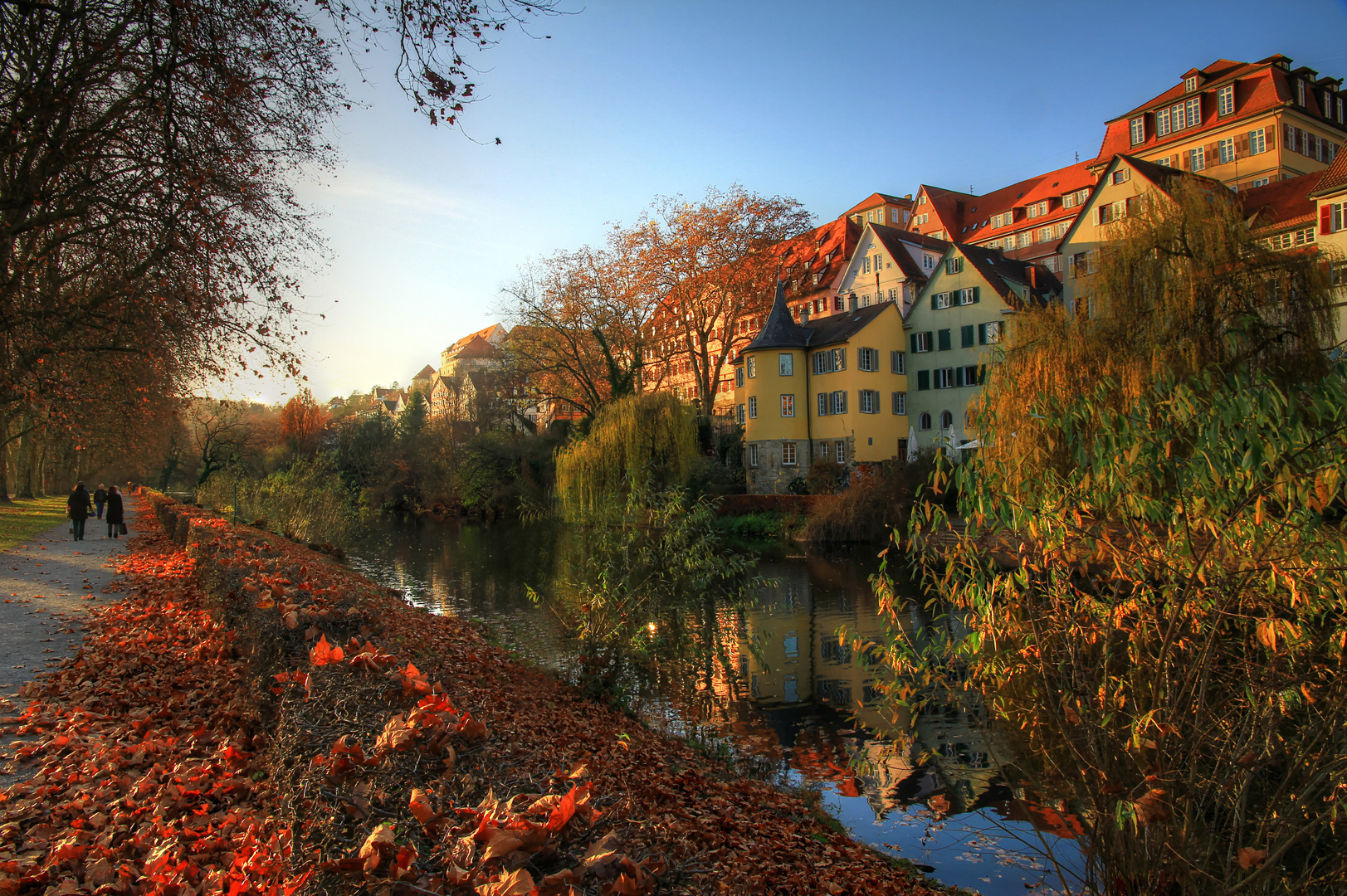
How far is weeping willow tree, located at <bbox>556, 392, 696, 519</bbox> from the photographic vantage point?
29.7 metres

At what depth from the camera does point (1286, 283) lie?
19109 millimetres

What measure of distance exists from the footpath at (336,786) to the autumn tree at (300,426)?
61.8 m

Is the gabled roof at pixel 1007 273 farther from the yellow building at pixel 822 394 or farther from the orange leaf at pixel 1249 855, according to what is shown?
the orange leaf at pixel 1249 855

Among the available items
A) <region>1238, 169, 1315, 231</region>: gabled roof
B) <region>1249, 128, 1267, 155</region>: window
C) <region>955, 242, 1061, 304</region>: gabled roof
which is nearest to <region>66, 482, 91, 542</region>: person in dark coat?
<region>955, 242, 1061, 304</region>: gabled roof

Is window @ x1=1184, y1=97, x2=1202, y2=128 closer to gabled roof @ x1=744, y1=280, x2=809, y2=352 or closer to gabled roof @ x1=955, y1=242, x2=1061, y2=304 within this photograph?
gabled roof @ x1=955, y1=242, x2=1061, y2=304

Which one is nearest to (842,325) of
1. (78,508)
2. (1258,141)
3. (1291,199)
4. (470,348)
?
(1291,199)

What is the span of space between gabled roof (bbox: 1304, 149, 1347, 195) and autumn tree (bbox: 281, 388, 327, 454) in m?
65.5

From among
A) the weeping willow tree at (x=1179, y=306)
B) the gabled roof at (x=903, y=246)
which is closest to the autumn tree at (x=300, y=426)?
the gabled roof at (x=903, y=246)

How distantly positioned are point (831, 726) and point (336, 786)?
8637 mm

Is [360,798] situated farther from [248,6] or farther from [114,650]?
[114,650]

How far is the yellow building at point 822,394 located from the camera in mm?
41594

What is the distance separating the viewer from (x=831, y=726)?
10.6 metres

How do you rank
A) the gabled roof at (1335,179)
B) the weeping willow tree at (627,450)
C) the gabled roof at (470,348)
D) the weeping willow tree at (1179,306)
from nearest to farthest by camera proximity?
the weeping willow tree at (1179,306) → the weeping willow tree at (627,450) → the gabled roof at (1335,179) → the gabled roof at (470,348)

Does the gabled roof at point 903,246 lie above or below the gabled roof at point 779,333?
above
